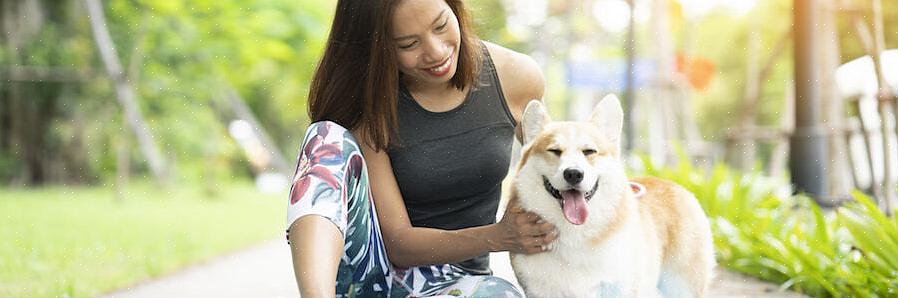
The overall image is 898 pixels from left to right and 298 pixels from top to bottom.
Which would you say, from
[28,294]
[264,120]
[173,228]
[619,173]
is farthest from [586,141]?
[264,120]

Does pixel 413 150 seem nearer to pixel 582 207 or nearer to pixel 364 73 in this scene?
pixel 364 73

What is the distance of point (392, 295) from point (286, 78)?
22962 millimetres

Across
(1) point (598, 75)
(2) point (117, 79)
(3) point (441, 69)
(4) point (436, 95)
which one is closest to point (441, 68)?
(3) point (441, 69)

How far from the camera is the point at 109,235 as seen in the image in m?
8.06

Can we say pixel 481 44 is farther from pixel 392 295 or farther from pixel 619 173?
pixel 392 295

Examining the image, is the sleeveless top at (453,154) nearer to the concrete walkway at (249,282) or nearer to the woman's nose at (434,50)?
the woman's nose at (434,50)

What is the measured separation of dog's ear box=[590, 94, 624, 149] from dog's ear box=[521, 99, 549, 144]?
17cm

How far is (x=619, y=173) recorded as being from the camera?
2.87m

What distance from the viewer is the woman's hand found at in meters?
2.78

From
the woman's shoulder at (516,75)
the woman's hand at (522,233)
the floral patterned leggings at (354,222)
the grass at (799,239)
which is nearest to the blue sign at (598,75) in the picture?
the grass at (799,239)

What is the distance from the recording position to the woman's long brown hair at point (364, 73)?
9.59 feet

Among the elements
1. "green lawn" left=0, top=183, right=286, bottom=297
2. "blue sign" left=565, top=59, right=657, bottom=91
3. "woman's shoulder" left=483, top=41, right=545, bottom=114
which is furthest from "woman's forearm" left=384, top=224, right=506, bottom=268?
"blue sign" left=565, top=59, right=657, bottom=91

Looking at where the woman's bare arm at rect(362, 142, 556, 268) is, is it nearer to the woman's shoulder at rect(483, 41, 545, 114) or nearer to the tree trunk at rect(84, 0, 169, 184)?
the woman's shoulder at rect(483, 41, 545, 114)

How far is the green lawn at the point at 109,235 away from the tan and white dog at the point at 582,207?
2.85 m
